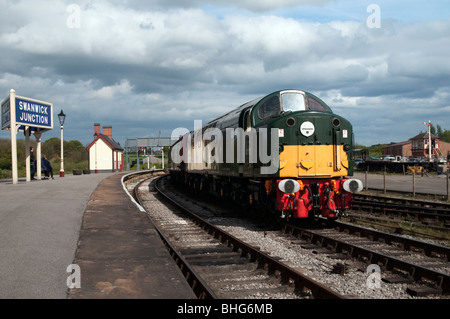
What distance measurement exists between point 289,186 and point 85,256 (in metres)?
5.06

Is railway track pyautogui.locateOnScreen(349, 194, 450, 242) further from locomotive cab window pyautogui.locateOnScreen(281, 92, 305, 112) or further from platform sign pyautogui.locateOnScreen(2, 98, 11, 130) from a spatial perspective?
platform sign pyautogui.locateOnScreen(2, 98, 11, 130)

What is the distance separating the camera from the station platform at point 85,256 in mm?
4816

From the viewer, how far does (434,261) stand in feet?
24.3

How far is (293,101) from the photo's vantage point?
1132cm

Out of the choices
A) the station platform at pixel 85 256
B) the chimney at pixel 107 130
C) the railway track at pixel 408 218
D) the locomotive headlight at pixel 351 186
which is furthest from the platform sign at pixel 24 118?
the chimney at pixel 107 130

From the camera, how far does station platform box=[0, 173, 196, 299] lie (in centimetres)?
482

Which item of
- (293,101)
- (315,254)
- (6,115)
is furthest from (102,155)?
(315,254)

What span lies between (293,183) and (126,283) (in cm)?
563

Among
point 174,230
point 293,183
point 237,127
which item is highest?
point 237,127

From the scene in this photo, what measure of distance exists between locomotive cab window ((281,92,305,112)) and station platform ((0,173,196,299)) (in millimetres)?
4659

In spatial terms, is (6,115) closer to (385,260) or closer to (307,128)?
(307,128)

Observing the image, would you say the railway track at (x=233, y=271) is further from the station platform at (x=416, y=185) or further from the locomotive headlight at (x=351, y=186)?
the station platform at (x=416, y=185)
